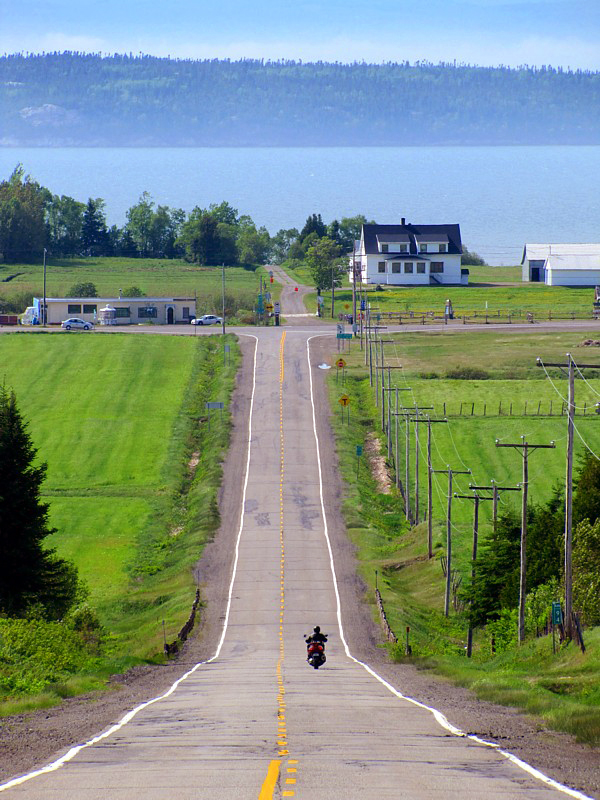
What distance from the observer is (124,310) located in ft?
458

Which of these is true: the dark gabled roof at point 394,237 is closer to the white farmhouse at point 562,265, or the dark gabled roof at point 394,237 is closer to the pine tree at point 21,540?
the white farmhouse at point 562,265

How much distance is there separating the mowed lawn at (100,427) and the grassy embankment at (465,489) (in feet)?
39.3

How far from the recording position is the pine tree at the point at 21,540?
39.3m

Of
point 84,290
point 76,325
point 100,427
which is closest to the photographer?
point 100,427

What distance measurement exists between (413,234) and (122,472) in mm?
96235

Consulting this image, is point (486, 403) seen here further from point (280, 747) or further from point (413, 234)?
point (413, 234)

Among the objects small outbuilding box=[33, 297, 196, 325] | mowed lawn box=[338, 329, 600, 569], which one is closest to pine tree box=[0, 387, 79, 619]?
mowed lawn box=[338, 329, 600, 569]

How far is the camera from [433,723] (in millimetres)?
21188

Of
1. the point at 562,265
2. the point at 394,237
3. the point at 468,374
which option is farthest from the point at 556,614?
the point at 562,265

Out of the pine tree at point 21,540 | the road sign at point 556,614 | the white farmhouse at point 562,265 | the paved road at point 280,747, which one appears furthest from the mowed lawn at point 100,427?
the white farmhouse at point 562,265

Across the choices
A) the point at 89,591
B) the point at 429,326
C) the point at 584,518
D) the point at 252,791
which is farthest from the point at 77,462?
the point at 252,791

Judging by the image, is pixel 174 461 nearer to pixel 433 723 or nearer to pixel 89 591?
pixel 89 591

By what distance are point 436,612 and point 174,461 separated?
111 feet

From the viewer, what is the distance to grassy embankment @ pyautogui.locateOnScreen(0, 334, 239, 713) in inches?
1652
